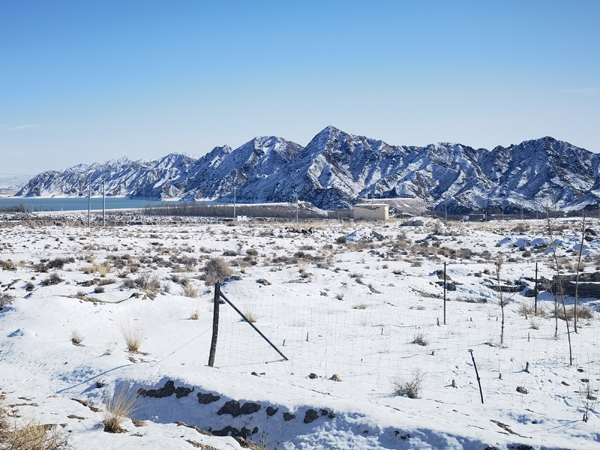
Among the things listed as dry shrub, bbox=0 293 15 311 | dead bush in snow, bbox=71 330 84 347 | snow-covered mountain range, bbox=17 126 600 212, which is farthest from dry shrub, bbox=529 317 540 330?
snow-covered mountain range, bbox=17 126 600 212

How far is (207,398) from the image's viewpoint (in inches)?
263

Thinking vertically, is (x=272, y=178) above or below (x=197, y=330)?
above

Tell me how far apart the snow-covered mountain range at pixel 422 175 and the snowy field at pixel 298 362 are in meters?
85.4

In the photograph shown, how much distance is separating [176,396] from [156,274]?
548 inches

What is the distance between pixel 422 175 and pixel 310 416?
412 ft

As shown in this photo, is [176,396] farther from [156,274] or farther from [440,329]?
[156,274]

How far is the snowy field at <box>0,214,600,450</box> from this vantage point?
19.1ft

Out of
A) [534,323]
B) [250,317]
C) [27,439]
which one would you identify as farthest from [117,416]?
[534,323]

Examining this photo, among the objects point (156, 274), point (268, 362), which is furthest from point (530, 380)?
point (156, 274)

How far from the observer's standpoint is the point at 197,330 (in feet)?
37.9

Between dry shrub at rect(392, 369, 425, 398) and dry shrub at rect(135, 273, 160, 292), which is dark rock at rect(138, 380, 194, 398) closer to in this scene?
dry shrub at rect(392, 369, 425, 398)

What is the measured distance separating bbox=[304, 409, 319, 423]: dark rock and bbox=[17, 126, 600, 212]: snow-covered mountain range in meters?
95.5

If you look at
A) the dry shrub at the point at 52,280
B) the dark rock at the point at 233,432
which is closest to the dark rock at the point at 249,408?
the dark rock at the point at 233,432

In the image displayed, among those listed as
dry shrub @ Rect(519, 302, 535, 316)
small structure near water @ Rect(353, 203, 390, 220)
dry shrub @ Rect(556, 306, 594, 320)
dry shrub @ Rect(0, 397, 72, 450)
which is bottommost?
dry shrub @ Rect(519, 302, 535, 316)
